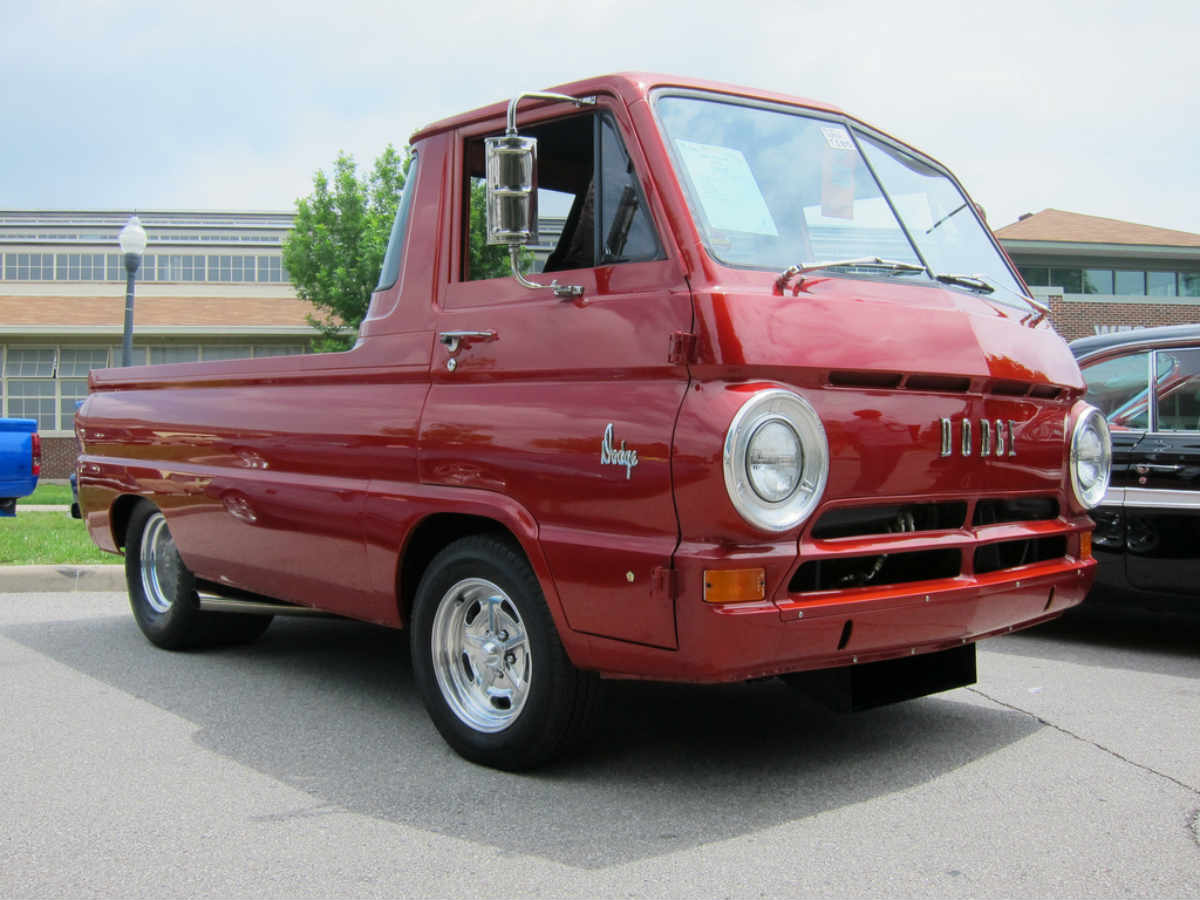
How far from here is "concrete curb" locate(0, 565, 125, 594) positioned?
337 inches

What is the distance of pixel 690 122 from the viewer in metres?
3.95

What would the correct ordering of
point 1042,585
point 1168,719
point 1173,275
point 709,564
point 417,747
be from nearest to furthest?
point 709,564, point 1042,585, point 417,747, point 1168,719, point 1173,275

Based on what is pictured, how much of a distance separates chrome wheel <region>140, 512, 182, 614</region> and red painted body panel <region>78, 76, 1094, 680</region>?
63.3 inches

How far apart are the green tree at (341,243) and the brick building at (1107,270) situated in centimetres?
1490

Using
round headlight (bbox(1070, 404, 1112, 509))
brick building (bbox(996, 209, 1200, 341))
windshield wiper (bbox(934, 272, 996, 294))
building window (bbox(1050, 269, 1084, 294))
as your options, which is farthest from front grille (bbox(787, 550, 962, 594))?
building window (bbox(1050, 269, 1084, 294))

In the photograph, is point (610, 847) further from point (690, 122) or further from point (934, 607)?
point (690, 122)

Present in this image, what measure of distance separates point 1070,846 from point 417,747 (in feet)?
7.56

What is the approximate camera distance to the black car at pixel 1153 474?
5961 mm

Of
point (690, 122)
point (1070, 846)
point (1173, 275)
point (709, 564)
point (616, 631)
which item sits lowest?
point (1070, 846)

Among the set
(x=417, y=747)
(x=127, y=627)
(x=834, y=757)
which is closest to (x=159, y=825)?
(x=417, y=747)

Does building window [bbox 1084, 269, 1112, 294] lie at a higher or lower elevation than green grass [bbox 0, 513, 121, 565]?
higher

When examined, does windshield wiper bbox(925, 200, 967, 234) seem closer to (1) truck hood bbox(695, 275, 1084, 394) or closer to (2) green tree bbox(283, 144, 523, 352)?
(1) truck hood bbox(695, 275, 1084, 394)

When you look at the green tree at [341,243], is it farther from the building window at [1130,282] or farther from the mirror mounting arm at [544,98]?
the mirror mounting arm at [544,98]

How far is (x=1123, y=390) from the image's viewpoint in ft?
20.9
